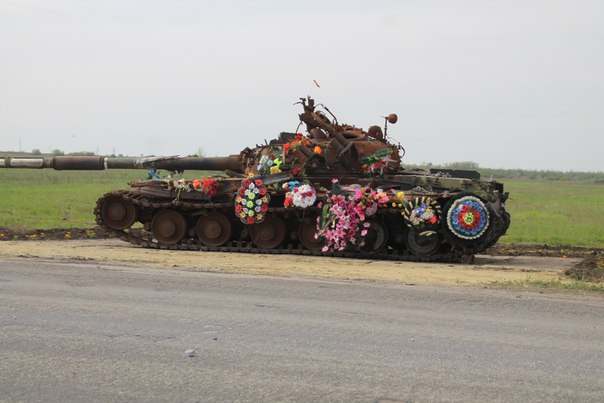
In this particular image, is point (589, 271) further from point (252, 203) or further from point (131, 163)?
point (131, 163)

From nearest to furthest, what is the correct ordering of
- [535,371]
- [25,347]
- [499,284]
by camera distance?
1. [535,371]
2. [25,347]
3. [499,284]

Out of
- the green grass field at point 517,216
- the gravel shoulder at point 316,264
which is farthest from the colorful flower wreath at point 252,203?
the green grass field at point 517,216

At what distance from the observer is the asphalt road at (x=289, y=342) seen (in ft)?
21.3

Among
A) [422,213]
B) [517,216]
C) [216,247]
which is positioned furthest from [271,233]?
[517,216]

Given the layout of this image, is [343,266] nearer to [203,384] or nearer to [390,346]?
[390,346]

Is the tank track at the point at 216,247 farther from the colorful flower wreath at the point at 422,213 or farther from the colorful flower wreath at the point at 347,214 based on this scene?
the colorful flower wreath at the point at 422,213

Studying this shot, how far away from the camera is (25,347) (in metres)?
7.59

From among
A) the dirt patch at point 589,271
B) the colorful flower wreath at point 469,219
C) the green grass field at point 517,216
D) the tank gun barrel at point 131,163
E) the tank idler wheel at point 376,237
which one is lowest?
the green grass field at point 517,216

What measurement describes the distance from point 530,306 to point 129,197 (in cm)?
1123

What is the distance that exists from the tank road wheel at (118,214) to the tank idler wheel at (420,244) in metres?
6.45

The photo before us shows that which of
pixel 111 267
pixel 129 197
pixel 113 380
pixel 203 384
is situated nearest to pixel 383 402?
pixel 203 384

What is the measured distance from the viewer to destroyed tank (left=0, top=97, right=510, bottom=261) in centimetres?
1723

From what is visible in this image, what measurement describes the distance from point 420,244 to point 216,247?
15.0 ft

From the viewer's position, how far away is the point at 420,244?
17.6 m
